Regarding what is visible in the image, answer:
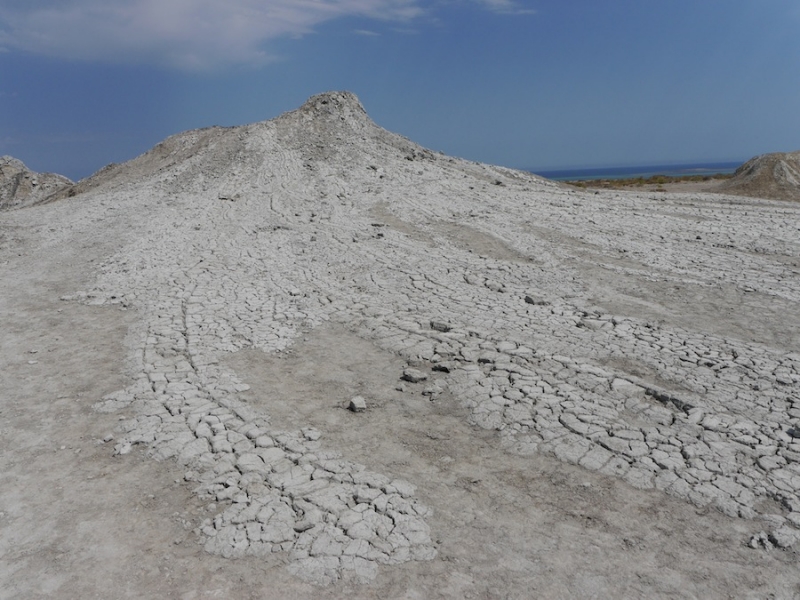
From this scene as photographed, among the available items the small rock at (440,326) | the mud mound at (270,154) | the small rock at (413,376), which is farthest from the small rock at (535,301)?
the mud mound at (270,154)

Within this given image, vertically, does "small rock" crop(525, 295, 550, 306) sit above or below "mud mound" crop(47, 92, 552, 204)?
below

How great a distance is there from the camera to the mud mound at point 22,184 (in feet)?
126

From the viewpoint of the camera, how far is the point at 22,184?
133 ft

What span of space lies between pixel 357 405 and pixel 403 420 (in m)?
0.65

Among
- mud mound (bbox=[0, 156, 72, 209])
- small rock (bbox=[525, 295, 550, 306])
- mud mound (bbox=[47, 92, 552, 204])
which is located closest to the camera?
small rock (bbox=[525, 295, 550, 306])

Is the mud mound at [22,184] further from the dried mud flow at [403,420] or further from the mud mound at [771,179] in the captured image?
the mud mound at [771,179]

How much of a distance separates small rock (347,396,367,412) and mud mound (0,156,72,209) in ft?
126

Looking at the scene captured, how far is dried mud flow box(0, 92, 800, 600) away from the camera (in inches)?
182

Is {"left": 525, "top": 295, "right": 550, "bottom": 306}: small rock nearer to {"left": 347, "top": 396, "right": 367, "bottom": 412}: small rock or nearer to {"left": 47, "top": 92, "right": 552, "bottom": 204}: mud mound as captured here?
{"left": 347, "top": 396, "right": 367, "bottom": 412}: small rock

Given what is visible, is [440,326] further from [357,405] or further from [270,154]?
[270,154]

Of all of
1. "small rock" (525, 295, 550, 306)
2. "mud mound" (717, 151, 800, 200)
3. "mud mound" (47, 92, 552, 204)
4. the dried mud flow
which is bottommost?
the dried mud flow

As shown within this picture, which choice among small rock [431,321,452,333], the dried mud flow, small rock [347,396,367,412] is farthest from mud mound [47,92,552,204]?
small rock [347,396,367,412]

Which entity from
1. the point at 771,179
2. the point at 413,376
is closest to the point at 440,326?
the point at 413,376

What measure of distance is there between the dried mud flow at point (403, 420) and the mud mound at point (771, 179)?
1934 centimetres
